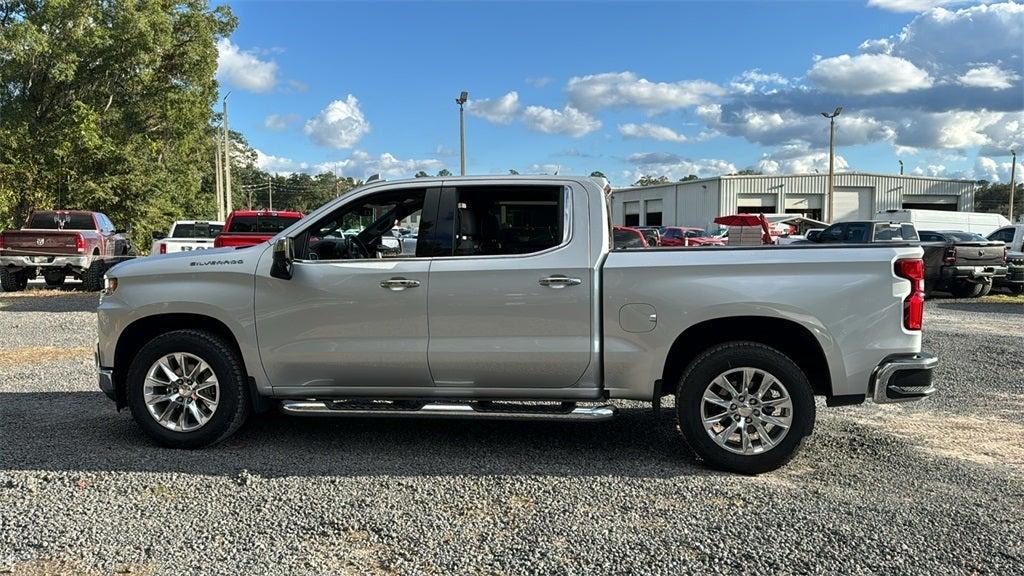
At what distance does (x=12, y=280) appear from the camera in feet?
54.2

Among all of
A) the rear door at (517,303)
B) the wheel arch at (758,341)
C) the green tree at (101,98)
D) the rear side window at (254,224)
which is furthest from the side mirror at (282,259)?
the green tree at (101,98)

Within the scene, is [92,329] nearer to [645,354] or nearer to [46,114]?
[645,354]

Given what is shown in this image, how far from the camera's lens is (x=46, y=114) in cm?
2644

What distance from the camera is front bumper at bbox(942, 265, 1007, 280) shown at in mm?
15430

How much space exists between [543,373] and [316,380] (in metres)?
1.53

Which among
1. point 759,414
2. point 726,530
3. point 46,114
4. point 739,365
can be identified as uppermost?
point 46,114

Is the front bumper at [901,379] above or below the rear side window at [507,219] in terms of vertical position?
below

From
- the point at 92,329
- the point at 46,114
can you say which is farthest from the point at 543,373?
the point at 46,114

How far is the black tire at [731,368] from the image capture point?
4445 mm

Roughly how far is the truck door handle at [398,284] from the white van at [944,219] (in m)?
28.8

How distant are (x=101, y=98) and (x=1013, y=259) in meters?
29.4

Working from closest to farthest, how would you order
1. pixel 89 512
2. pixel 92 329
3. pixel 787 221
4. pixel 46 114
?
pixel 89 512, pixel 92 329, pixel 46 114, pixel 787 221

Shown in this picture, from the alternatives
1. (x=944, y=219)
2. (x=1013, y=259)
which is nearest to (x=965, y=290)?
(x=1013, y=259)

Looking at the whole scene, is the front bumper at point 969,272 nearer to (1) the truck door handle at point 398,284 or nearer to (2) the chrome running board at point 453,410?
(2) the chrome running board at point 453,410
